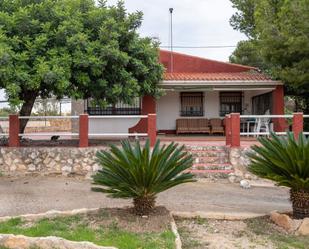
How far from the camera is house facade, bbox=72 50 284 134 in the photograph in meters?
17.3

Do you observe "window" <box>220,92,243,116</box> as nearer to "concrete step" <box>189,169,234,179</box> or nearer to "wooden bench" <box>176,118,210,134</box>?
"wooden bench" <box>176,118,210,134</box>

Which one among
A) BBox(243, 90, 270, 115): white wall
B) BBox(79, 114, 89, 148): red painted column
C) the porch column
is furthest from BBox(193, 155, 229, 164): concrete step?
BBox(243, 90, 270, 115): white wall

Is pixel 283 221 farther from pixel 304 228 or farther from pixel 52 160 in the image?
pixel 52 160

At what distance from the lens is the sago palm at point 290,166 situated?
686 cm

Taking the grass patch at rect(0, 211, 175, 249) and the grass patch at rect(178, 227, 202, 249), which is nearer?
the grass patch at rect(0, 211, 175, 249)

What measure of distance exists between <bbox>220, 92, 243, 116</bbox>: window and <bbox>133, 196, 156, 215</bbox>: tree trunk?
13.2 m

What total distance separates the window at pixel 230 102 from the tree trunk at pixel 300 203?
12.6 m

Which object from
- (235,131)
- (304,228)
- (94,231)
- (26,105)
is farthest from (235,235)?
(26,105)

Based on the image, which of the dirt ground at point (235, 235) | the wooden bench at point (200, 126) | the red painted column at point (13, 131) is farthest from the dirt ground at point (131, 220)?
the wooden bench at point (200, 126)

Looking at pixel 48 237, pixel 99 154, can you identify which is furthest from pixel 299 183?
pixel 48 237

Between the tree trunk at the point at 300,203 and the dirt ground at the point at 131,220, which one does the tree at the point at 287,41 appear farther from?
the dirt ground at the point at 131,220

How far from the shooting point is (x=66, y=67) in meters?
11.8

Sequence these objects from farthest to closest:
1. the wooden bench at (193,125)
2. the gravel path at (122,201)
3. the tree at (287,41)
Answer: the wooden bench at (193,125), the tree at (287,41), the gravel path at (122,201)

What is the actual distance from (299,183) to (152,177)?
7.89 feet
